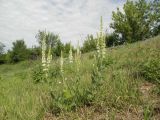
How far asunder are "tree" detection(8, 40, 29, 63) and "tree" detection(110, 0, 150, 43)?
984 inches

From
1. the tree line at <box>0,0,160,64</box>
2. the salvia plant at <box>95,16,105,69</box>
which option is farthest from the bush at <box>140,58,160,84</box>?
the tree line at <box>0,0,160,64</box>

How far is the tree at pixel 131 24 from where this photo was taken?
34.9 meters

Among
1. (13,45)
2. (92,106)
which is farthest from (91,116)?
(13,45)

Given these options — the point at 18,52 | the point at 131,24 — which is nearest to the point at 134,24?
the point at 131,24

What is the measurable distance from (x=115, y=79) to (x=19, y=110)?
2.33m

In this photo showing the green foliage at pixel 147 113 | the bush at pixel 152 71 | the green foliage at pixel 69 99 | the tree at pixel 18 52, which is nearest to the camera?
the green foliage at pixel 147 113

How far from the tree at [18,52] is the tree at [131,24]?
→ 25.0 metres

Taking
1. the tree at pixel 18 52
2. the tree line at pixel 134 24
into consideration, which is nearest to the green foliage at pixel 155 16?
the tree line at pixel 134 24

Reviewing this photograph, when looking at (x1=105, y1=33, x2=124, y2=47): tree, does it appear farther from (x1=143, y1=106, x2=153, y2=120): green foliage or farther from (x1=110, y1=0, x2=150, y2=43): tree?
(x1=143, y1=106, x2=153, y2=120): green foliage

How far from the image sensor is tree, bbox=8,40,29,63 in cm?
5481

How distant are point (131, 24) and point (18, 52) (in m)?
28.0

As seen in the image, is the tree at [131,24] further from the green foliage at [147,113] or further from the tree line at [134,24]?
the green foliage at [147,113]

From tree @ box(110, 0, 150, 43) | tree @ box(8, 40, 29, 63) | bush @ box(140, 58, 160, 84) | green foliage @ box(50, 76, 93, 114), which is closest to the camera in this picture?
green foliage @ box(50, 76, 93, 114)

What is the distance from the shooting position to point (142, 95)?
5.48m
